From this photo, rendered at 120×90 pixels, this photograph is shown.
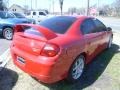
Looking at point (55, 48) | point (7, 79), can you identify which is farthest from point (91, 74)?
point (7, 79)

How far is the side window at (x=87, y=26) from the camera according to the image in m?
6.43

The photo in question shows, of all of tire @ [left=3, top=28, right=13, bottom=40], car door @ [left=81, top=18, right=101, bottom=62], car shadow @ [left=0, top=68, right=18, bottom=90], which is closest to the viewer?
car shadow @ [left=0, top=68, right=18, bottom=90]

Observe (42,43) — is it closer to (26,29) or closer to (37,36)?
(37,36)

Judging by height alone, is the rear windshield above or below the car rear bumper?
above

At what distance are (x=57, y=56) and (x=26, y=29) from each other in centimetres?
154

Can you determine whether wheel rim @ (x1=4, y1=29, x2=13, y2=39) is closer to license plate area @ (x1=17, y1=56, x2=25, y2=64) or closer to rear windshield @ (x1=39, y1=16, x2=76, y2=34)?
rear windshield @ (x1=39, y1=16, x2=76, y2=34)

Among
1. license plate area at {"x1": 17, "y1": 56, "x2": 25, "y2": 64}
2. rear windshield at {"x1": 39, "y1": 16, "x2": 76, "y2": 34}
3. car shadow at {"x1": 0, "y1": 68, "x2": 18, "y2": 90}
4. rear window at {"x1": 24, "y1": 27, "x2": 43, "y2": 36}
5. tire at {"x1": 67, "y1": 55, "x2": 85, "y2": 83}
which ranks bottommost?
car shadow at {"x1": 0, "y1": 68, "x2": 18, "y2": 90}

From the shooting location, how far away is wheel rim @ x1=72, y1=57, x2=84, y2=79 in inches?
231

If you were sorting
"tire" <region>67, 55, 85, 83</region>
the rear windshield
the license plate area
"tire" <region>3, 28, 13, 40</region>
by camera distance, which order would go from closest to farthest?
the license plate area → "tire" <region>67, 55, 85, 83</region> → the rear windshield → "tire" <region>3, 28, 13, 40</region>

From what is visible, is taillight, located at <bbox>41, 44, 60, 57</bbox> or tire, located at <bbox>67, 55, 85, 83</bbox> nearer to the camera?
taillight, located at <bbox>41, 44, 60, 57</bbox>

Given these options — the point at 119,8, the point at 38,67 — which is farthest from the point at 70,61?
the point at 119,8

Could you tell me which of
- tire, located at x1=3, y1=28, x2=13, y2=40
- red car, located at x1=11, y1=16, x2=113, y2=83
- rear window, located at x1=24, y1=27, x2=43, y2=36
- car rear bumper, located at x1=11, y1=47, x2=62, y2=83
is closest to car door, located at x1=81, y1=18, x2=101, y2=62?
red car, located at x1=11, y1=16, x2=113, y2=83

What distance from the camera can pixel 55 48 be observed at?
5.09 meters

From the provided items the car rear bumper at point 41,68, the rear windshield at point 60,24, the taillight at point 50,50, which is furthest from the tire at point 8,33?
the taillight at point 50,50
